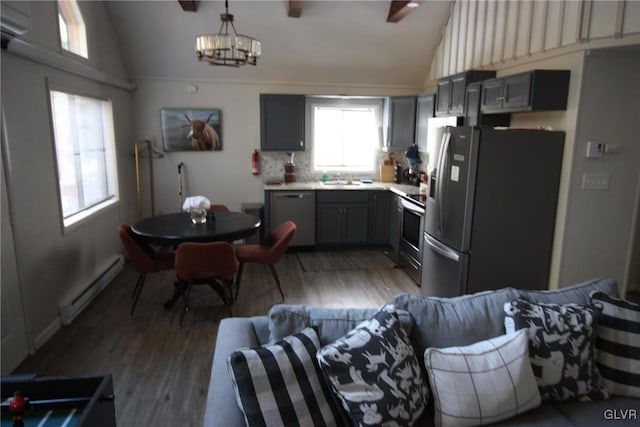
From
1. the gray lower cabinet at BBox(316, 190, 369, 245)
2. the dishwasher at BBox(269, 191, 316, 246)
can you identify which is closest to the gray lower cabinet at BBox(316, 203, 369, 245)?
the gray lower cabinet at BBox(316, 190, 369, 245)

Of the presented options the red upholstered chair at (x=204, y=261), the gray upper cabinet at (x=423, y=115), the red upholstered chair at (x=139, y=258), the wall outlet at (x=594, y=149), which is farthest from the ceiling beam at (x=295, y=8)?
the wall outlet at (x=594, y=149)

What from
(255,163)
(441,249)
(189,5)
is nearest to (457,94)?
(441,249)

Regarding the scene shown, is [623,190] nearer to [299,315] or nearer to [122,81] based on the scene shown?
[299,315]

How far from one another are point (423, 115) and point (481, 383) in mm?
4254

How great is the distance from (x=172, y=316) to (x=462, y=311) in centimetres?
269

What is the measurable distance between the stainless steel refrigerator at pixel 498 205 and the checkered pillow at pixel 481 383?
1.76 meters

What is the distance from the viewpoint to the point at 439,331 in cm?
191

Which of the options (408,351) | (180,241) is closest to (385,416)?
(408,351)

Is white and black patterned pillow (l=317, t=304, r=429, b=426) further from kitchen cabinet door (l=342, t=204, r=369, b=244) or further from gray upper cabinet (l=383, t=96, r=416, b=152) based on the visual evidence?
gray upper cabinet (l=383, t=96, r=416, b=152)

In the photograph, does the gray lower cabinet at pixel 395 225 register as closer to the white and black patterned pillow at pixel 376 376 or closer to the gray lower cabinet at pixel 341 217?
the gray lower cabinet at pixel 341 217

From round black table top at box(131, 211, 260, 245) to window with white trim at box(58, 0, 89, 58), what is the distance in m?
1.75

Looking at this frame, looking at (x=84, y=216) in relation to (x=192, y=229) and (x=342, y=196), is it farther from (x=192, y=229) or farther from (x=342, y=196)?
(x=342, y=196)

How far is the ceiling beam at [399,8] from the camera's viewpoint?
4.38 metres

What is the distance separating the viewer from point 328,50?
5480mm
